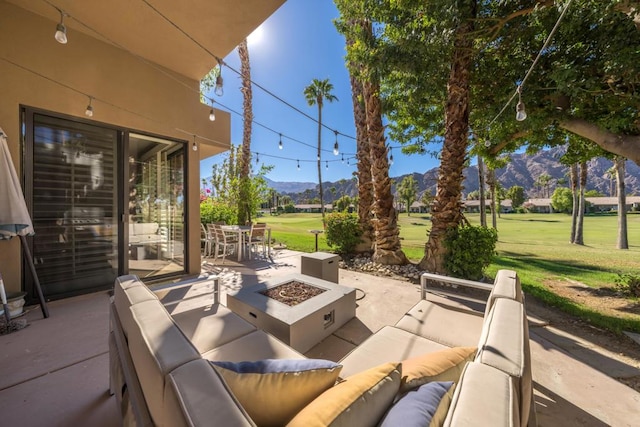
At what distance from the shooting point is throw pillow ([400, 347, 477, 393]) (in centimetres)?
98

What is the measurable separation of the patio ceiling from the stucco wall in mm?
155

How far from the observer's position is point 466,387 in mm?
790

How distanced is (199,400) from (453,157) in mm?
4920

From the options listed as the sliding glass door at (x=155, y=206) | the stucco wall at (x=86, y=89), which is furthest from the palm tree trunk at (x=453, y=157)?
the sliding glass door at (x=155, y=206)

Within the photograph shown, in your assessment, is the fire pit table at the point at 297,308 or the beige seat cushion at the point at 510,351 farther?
the fire pit table at the point at 297,308

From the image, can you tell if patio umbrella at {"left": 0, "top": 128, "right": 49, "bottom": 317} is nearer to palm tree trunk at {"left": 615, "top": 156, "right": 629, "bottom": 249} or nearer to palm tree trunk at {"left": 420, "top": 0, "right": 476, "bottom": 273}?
palm tree trunk at {"left": 420, "top": 0, "right": 476, "bottom": 273}

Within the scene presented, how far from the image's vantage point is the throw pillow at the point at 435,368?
3.21 feet

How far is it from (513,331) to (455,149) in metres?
4.01

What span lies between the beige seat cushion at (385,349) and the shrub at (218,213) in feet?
26.5

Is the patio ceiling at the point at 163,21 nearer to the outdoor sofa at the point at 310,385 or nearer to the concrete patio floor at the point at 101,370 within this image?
the outdoor sofa at the point at 310,385

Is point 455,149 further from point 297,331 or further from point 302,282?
point 297,331

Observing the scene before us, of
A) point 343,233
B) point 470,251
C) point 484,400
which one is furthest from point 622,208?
point 484,400

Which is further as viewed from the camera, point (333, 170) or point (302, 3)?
point (333, 170)

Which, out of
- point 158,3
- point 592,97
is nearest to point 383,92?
point 592,97
